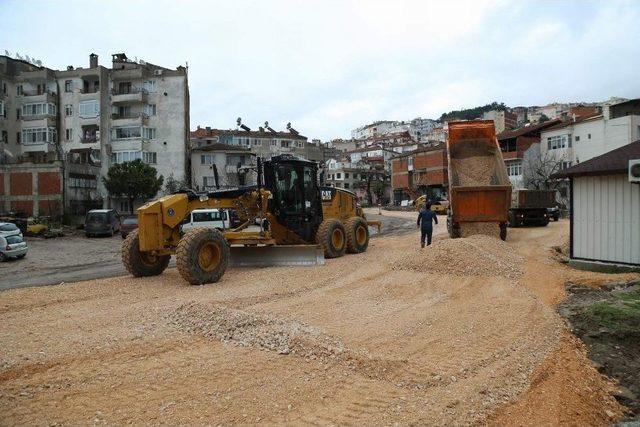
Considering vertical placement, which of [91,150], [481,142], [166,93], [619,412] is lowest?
[619,412]

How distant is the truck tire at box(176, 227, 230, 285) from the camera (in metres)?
10.8

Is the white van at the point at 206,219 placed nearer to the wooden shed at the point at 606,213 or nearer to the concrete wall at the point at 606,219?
the wooden shed at the point at 606,213

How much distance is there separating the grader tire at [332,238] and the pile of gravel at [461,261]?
8.73 feet

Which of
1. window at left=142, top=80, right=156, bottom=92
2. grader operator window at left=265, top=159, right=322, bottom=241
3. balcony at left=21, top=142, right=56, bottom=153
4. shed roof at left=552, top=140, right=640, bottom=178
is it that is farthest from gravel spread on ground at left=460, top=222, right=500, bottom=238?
balcony at left=21, top=142, right=56, bottom=153

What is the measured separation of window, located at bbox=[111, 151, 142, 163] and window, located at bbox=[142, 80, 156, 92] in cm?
652

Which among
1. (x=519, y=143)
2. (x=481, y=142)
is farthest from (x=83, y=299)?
(x=519, y=143)

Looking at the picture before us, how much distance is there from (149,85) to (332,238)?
137 ft

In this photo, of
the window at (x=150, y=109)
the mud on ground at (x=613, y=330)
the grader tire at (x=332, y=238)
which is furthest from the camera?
the window at (x=150, y=109)

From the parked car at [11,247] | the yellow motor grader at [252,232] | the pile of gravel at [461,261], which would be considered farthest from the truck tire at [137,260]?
the parked car at [11,247]

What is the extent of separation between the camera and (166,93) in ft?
167

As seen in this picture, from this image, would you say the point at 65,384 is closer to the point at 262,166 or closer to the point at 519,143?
the point at 262,166

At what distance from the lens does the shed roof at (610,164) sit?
11.8 metres

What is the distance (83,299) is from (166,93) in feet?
146

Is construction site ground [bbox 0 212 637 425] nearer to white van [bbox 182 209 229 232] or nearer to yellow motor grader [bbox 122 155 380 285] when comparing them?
yellow motor grader [bbox 122 155 380 285]
